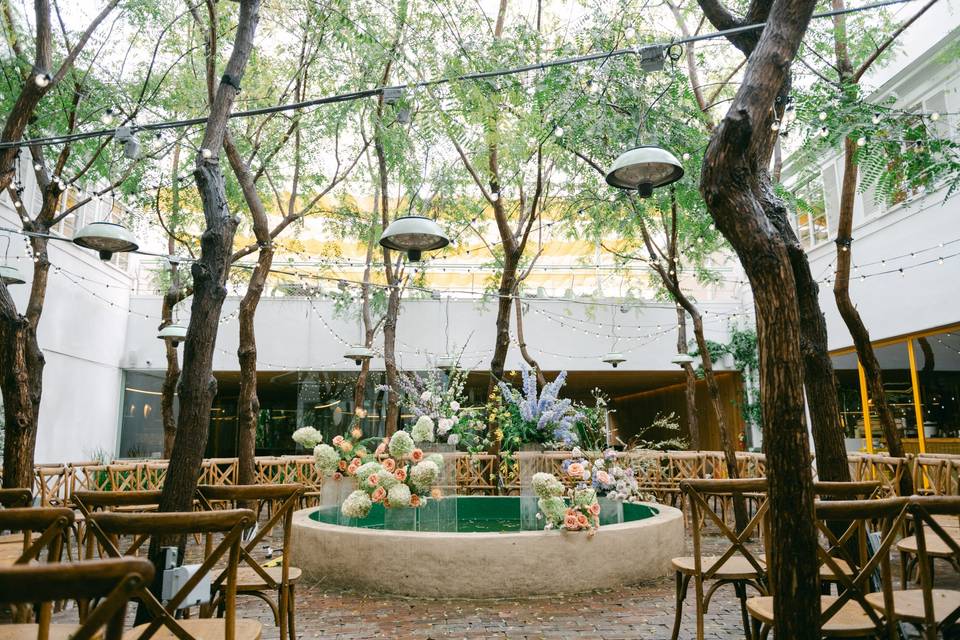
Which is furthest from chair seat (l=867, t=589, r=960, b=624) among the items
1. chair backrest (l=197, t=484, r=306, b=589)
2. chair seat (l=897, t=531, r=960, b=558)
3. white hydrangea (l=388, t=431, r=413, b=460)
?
white hydrangea (l=388, t=431, r=413, b=460)

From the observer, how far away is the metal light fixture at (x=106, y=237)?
5.13 metres

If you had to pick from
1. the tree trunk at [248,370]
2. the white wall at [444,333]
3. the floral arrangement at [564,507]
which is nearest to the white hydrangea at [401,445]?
the floral arrangement at [564,507]

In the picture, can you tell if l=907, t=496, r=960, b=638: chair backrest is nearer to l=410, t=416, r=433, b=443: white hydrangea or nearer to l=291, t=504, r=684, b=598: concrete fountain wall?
l=291, t=504, r=684, b=598: concrete fountain wall

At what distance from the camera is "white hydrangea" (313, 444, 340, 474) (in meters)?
5.03

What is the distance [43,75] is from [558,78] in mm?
4485

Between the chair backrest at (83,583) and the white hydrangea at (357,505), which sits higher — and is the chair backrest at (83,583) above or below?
above

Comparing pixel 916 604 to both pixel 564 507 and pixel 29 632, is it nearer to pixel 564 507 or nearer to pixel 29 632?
pixel 564 507

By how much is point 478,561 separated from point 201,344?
2.31 meters

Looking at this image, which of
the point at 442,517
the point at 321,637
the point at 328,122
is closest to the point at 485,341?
the point at 328,122

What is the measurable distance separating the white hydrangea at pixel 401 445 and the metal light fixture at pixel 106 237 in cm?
272

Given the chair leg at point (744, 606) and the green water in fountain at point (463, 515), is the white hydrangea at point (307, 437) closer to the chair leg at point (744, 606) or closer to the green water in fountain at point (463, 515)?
the green water in fountain at point (463, 515)

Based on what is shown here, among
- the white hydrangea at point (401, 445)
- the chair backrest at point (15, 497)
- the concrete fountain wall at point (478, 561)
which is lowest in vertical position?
the concrete fountain wall at point (478, 561)

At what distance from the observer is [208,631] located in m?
2.41

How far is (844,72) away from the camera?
6.96 metres
